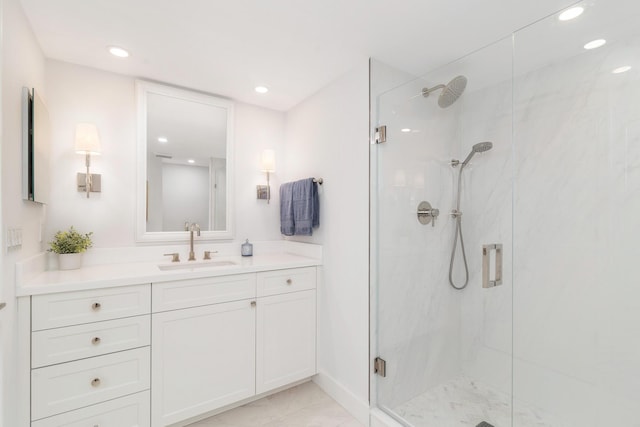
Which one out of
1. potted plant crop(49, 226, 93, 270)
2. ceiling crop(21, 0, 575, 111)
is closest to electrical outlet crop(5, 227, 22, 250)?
potted plant crop(49, 226, 93, 270)

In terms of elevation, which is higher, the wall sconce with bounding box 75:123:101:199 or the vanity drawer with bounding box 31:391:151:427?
the wall sconce with bounding box 75:123:101:199

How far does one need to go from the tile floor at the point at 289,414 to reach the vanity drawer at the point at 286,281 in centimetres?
76

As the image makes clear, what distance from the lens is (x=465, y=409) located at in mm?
1923

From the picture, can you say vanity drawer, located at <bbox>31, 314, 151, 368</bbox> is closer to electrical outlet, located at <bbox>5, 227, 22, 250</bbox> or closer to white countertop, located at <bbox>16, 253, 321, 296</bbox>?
white countertop, located at <bbox>16, 253, 321, 296</bbox>

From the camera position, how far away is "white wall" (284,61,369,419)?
199 cm

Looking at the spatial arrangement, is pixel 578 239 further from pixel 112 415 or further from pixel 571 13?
pixel 112 415

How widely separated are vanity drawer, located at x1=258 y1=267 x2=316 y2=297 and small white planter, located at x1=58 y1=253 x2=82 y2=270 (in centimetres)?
114

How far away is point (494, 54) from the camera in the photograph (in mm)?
1736

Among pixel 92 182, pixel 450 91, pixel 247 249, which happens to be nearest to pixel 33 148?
pixel 92 182

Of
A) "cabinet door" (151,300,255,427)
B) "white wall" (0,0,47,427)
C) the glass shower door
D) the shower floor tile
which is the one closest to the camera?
"white wall" (0,0,47,427)

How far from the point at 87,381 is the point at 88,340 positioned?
21cm

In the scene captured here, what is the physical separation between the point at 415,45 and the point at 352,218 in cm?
115

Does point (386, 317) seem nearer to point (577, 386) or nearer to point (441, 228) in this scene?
point (441, 228)

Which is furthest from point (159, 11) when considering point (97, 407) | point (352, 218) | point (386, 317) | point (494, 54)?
point (386, 317)
